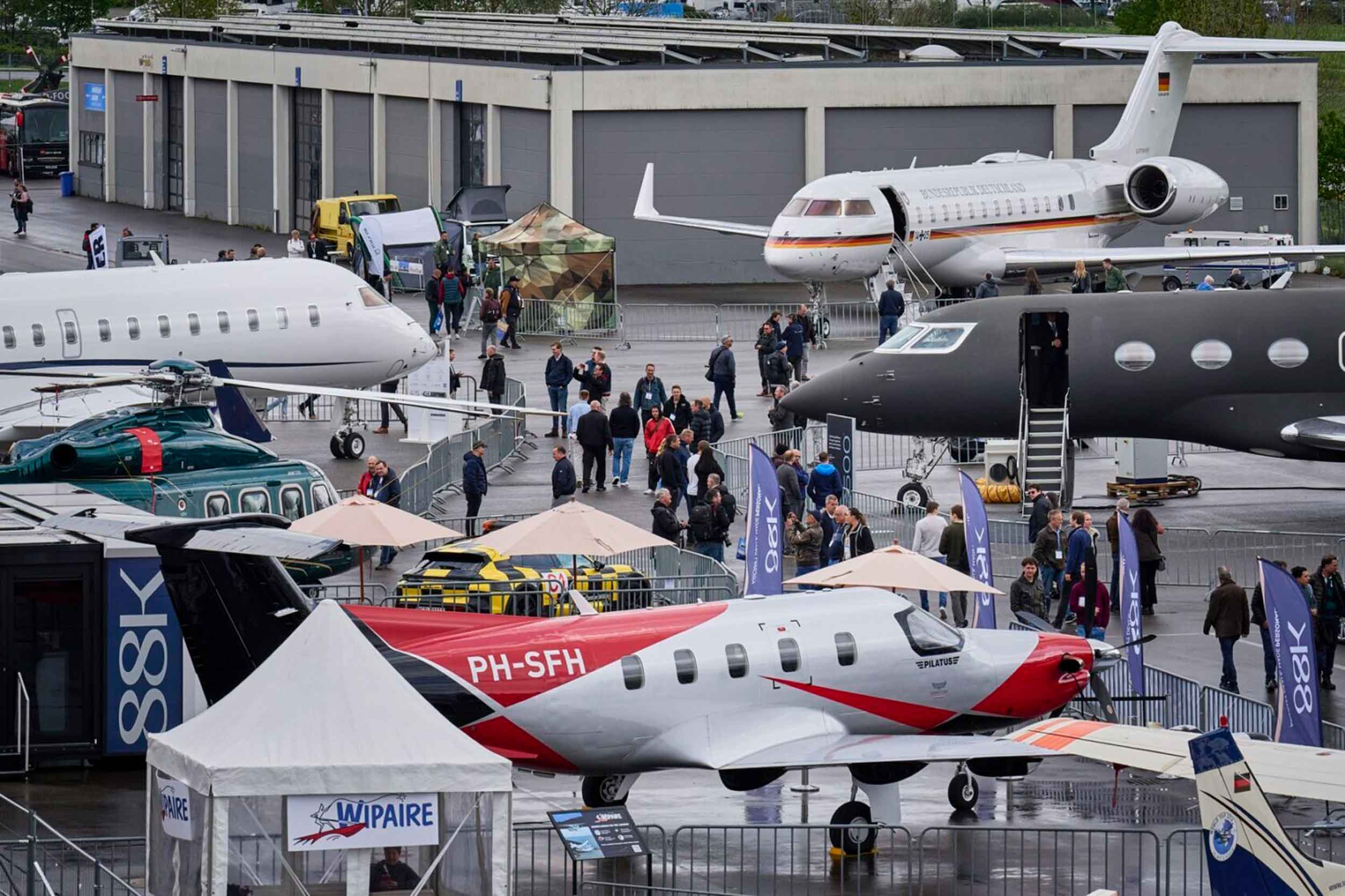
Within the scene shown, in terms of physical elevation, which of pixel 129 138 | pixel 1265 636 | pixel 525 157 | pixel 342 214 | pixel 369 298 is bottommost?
pixel 1265 636

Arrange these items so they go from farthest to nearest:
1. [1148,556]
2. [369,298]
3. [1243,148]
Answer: [1243,148] < [369,298] < [1148,556]

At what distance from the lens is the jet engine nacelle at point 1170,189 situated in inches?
2035

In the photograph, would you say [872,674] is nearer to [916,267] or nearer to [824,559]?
[824,559]

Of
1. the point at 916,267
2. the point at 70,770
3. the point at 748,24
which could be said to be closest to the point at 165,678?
the point at 70,770

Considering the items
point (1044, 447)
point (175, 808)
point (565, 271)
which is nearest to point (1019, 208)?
point (565, 271)

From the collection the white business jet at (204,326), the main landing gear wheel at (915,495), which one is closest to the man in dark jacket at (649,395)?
the white business jet at (204,326)

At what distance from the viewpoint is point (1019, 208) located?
165 feet

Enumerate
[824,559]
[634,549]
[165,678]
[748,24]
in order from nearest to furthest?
1. [165,678]
2. [634,549]
3. [824,559]
4. [748,24]

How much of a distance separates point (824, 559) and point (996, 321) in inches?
264

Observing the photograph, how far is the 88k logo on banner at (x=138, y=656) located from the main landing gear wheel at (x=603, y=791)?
4198mm

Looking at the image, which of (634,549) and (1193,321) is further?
(1193,321)

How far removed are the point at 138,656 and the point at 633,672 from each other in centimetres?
515

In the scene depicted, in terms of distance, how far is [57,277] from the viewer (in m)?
34.8

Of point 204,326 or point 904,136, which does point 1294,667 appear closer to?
point 204,326
